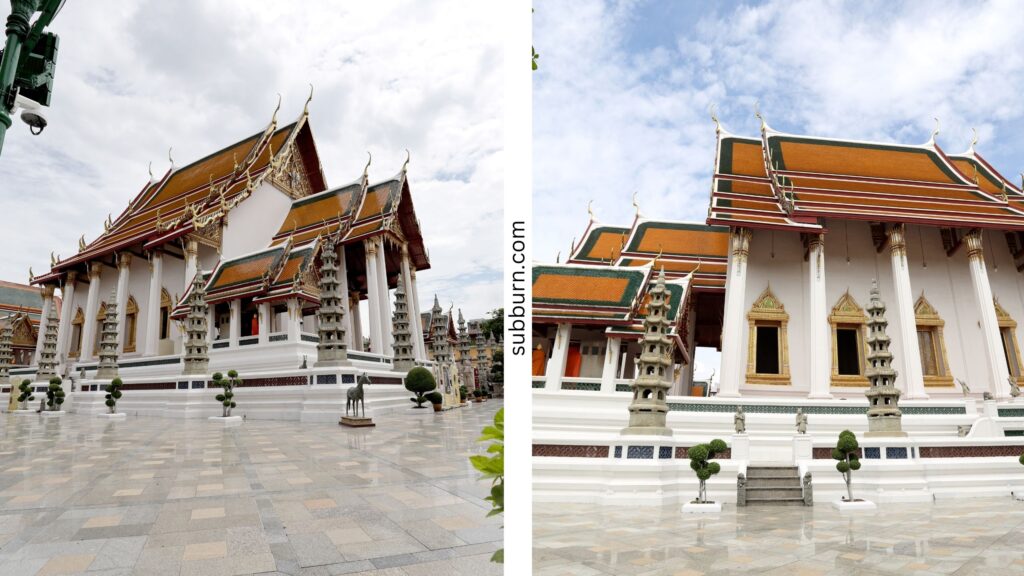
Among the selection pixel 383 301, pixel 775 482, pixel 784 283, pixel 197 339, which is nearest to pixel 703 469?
pixel 775 482

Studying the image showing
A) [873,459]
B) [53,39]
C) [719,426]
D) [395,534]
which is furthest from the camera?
[719,426]

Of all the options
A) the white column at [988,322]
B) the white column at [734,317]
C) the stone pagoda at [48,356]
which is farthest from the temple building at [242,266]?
the white column at [988,322]

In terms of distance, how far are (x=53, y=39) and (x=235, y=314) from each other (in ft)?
42.2

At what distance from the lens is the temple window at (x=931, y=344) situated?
1416 cm

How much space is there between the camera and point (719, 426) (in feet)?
36.8

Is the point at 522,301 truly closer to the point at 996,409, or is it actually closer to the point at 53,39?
the point at 53,39

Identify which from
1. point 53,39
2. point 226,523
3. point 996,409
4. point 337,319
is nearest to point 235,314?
point 337,319

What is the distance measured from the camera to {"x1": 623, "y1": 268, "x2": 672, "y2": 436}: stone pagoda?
8.34m

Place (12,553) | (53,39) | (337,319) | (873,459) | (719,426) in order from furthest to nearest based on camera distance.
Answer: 1. (337,319)
2. (719,426)
3. (873,459)
4. (53,39)
5. (12,553)

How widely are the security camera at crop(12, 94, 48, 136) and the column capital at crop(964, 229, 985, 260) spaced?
57.3ft

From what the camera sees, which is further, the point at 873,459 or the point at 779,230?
the point at 779,230

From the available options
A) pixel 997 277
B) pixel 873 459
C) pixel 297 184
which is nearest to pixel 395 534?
pixel 873 459

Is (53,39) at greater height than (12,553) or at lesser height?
greater

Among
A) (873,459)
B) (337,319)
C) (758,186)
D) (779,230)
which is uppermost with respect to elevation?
(758,186)
